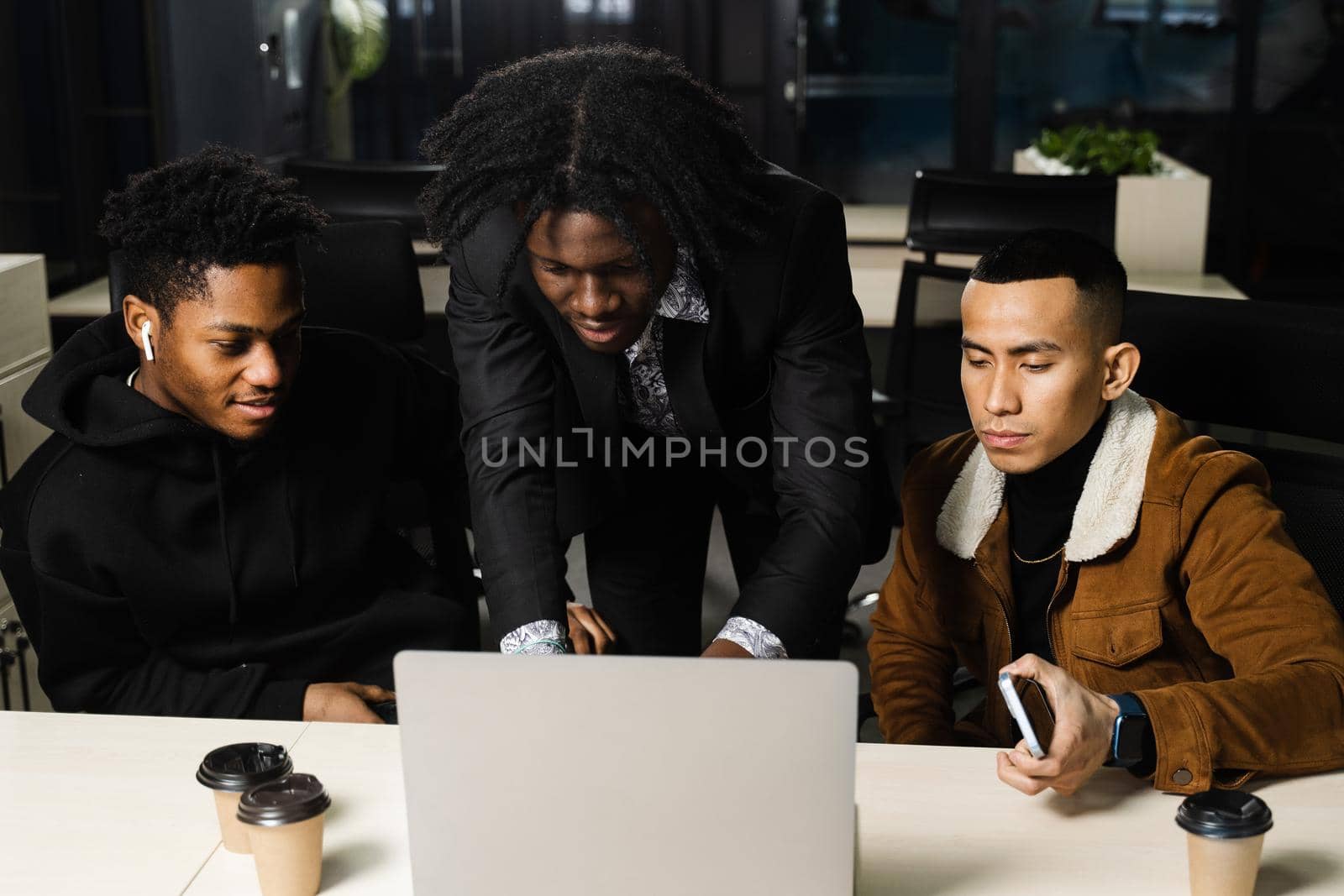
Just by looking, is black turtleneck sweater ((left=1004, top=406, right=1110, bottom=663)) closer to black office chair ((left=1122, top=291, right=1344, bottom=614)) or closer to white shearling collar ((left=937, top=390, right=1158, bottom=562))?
white shearling collar ((left=937, top=390, right=1158, bottom=562))

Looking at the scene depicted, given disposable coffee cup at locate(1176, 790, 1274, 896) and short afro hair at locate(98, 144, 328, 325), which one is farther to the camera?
short afro hair at locate(98, 144, 328, 325)

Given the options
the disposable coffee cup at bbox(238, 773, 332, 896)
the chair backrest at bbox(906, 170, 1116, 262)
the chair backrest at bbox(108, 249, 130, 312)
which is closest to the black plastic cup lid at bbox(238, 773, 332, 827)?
the disposable coffee cup at bbox(238, 773, 332, 896)

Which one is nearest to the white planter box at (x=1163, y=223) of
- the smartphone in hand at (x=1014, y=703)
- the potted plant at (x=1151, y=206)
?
the potted plant at (x=1151, y=206)

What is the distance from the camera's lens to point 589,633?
1664mm

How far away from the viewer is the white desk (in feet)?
3.66

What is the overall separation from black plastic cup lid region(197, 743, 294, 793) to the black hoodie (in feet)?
1.53

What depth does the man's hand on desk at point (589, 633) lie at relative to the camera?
5.41ft

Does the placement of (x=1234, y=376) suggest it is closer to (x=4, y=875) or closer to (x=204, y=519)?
(x=204, y=519)

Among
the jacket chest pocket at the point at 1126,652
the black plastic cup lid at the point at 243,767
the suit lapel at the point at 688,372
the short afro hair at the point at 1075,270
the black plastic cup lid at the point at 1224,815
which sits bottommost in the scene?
the jacket chest pocket at the point at 1126,652

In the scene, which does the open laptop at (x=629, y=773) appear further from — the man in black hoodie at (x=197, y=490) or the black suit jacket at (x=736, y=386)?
the man in black hoodie at (x=197, y=490)

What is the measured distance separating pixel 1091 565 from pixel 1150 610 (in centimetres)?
7

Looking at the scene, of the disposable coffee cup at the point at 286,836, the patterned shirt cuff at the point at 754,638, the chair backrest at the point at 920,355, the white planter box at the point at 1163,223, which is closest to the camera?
the disposable coffee cup at the point at 286,836

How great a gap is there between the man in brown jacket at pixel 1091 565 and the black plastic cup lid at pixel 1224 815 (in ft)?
0.57

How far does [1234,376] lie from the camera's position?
159 centimetres
